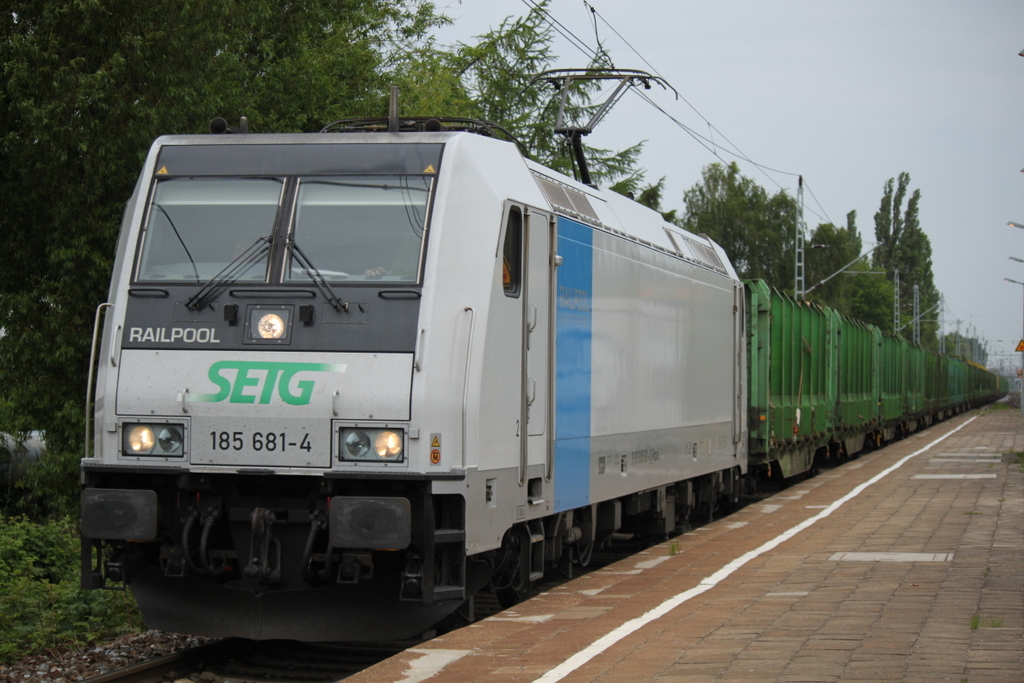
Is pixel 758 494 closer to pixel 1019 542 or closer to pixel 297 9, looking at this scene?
pixel 1019 542

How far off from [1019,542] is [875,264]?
97829 mm

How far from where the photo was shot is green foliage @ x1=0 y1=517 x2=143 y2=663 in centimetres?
960

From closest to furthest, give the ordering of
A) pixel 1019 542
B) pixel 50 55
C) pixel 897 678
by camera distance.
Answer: pixel 897 678, pixel 1019 542, pixel 50 55

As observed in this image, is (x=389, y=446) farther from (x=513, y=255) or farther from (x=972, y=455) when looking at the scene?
(x=972, y=455)

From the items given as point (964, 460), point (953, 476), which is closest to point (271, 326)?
point (953, 476)

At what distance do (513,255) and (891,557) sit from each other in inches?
185

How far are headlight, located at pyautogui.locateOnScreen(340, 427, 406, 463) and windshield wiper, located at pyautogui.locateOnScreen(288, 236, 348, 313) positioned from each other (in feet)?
2.44

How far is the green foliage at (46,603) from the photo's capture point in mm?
9602

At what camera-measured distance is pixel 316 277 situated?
7457 mm

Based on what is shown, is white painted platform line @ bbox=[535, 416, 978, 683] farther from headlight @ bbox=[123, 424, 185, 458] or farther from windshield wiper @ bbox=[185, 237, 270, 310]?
windshield wiper @ bbox=[185, 237, 270, 310]

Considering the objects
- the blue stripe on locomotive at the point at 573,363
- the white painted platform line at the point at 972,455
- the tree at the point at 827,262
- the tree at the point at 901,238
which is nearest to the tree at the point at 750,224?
the tree at the point at 827,262

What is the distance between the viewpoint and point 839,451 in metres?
27.3

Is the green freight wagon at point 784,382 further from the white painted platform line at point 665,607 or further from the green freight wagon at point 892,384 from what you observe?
the green freight wagon at point 892,384

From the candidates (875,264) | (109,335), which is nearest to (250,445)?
(109,335)
